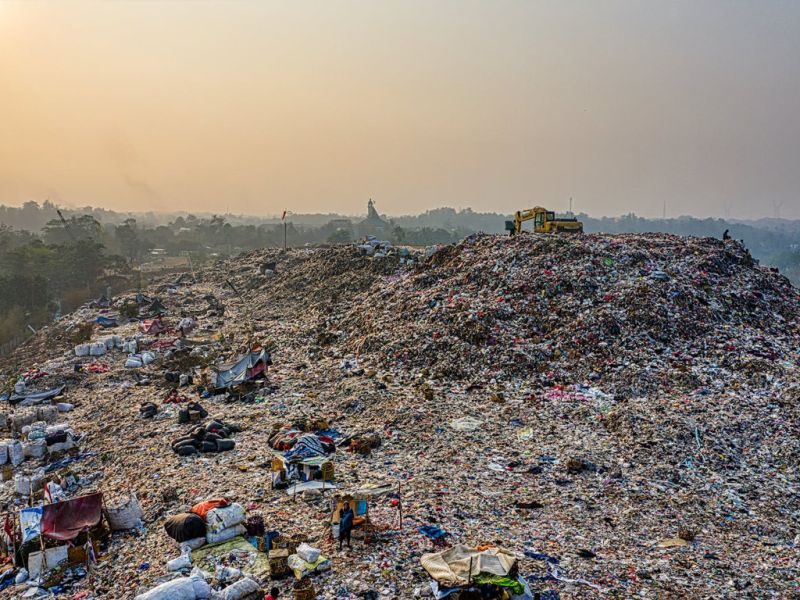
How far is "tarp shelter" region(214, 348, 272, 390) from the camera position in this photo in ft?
37.9

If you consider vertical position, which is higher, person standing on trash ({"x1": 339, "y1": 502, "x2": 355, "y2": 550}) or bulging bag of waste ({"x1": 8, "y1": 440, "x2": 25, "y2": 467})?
person standing on trash ({"x1": 339, "y1": 502, "x2": 355, "y2": 550})

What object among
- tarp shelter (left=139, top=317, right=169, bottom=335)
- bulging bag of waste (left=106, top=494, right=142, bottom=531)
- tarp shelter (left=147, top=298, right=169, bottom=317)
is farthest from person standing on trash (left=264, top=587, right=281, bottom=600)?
tarp shelter (left=147, top=298, right=169, bottom=317)

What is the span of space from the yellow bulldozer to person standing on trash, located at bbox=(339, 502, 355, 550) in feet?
50.5

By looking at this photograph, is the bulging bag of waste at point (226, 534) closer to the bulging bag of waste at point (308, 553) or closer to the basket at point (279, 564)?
the basket at point (279, 564)

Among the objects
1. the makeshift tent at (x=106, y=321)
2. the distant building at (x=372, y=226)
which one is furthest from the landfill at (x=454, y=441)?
the distant building at (x=372, y=226)

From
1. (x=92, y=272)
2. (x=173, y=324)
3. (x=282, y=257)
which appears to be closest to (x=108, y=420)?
(x=173, y=324)

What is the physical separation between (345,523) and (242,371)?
6797mm

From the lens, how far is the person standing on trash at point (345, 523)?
18.3ft

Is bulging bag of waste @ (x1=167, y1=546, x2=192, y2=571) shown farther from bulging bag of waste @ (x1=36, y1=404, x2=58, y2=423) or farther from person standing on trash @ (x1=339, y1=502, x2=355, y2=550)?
bulging bag of waste @ (x1=36, y1=404, x2=58, y2=423)

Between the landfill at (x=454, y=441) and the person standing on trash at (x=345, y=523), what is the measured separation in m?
0.10

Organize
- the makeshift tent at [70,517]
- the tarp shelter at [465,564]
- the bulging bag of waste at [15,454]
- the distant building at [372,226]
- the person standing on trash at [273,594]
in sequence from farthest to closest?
the distant building at [372,226] → the bulging bag of waste at [15,454] → the makeshift tent at [70,517] → the person standing on trash at [273,594] → the tarp shelter at [465,564]

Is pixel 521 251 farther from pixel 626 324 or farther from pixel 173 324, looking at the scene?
pixel 173 324

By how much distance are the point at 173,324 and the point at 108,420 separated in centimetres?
904

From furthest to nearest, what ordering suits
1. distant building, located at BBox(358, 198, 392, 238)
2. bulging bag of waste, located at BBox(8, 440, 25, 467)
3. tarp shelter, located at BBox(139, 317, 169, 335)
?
1. distant building, located at BBox(358, 198, 392, 238)
2. tarp shelter, located at BBox(139, 317, 169, 335)
3. bulging bag of waste, located at BBox(8, 440, 25, 467)
